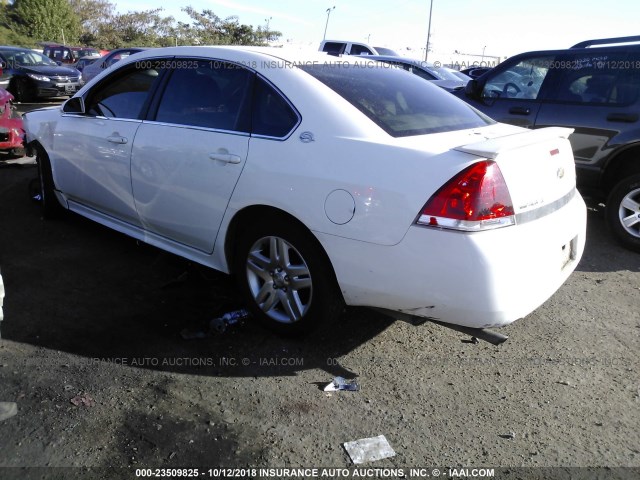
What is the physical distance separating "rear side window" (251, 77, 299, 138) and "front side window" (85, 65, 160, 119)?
1.14 m

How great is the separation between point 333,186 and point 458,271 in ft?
2.52

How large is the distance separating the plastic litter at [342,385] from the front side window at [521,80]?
4300 millimetres

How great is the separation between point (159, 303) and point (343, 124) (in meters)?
1.87

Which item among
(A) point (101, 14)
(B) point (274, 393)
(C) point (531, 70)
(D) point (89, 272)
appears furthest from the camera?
(A) point (101, 14)

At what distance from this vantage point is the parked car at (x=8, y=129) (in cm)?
776

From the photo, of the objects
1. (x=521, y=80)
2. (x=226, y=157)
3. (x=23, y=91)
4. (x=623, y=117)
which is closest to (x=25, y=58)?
(x=23, y=91)

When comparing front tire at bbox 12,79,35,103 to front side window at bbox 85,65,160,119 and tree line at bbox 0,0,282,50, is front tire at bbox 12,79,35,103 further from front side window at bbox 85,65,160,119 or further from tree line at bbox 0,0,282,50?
tree line at bbox 0,0,282,50

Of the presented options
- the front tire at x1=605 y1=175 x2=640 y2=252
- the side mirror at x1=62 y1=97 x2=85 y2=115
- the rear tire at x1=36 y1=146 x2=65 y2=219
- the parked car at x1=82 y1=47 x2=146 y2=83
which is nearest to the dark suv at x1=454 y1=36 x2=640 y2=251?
the front tire at x1=605 y1=175 x2=640 y2=252

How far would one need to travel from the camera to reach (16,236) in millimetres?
4941

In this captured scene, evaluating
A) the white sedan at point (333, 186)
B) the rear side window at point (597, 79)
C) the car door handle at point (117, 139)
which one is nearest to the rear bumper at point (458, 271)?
the white sedan at point (333, 186)

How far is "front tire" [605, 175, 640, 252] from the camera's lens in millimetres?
5066

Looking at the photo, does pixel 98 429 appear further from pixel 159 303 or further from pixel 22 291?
pixel 22 291

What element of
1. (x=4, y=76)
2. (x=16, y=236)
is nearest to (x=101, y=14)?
(x=4, y=76)

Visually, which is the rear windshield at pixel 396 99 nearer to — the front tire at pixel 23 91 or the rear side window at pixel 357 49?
the rear side window at pixel 357 49
